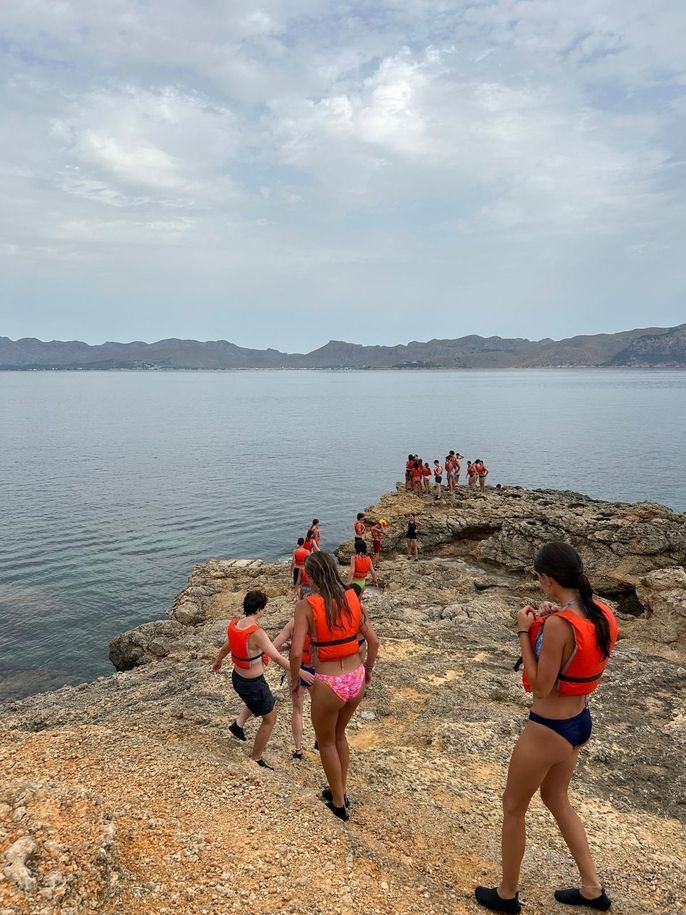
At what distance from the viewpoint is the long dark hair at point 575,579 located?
3.99 meters

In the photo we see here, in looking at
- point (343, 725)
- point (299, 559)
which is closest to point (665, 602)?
point (299, 559)

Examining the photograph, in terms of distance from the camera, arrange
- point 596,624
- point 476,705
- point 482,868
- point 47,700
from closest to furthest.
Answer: point 596,624 < point 482,868 < point 476,705 < point 47,700

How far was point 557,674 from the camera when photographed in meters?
3.95

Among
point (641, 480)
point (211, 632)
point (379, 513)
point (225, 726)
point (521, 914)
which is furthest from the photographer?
point (641, 480)

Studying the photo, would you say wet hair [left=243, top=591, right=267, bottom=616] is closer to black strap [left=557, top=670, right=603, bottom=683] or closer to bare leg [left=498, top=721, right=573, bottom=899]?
bare leg [left=498, top=721, right=573, bottom=899]

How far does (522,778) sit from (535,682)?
838 millimetres

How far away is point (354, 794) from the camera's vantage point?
622 cm

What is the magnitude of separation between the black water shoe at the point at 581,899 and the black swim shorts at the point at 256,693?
3369mm

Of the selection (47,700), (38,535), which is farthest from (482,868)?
(38,535)

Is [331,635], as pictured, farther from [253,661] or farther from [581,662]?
[581,662]

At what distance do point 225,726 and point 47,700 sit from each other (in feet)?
18.0

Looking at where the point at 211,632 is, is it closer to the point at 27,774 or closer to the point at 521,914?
the point at 27,774

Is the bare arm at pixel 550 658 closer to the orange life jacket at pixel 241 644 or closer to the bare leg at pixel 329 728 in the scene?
the bare leg at pixel 329 728

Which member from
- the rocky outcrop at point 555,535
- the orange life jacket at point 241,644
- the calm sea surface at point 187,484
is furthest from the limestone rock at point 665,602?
the calm sea surface at point 187,484
